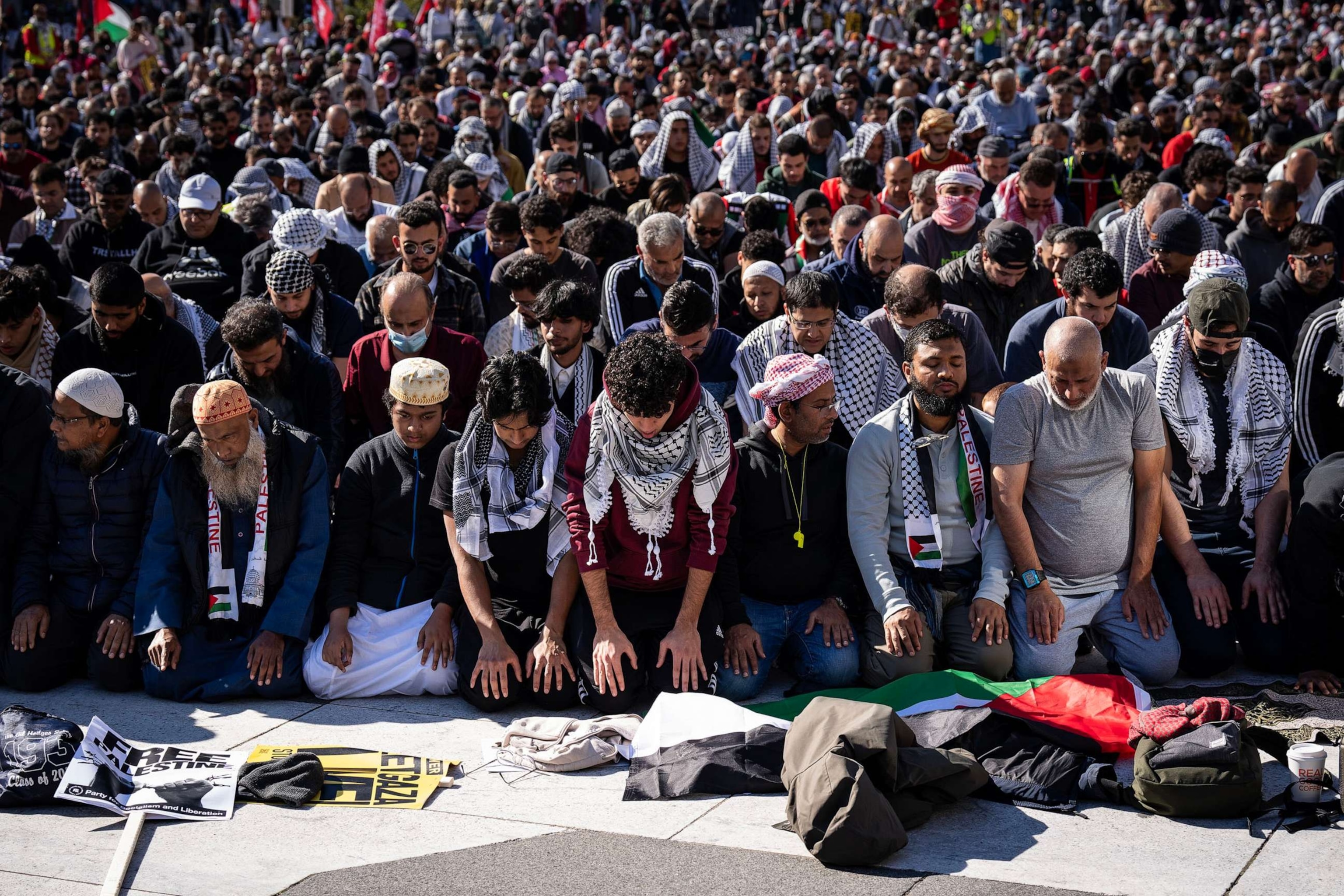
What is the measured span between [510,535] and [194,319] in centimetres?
270

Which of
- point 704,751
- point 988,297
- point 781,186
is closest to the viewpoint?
point 704,751

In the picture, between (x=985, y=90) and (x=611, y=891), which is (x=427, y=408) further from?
(x=985, y=90)

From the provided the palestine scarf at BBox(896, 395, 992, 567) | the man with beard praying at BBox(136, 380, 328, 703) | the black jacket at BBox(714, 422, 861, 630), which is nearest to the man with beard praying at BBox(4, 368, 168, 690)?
the man with beard praying at BBox(136, 380, 328, 703)

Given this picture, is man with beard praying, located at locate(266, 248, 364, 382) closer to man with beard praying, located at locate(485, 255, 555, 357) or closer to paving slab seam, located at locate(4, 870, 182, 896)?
man with beard praying, located at locate(485, 255, 555, 357)

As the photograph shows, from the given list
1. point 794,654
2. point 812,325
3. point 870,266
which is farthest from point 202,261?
point 794,654

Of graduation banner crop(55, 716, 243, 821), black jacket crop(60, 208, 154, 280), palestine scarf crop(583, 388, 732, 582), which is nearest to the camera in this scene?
graduation banner crop(55, 716, 243, 821)

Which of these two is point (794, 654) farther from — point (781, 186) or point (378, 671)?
point (781, 186)

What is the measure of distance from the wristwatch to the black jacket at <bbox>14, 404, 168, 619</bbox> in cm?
338

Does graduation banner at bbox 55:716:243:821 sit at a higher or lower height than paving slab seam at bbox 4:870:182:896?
higher

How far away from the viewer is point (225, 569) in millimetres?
5633

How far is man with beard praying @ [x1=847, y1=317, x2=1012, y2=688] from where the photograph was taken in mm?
5477

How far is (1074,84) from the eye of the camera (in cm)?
1445

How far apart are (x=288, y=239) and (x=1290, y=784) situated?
18.2ft

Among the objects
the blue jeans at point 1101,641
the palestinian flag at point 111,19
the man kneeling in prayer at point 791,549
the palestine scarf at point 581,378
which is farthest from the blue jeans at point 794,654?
the palestinian flag at point 111,19
